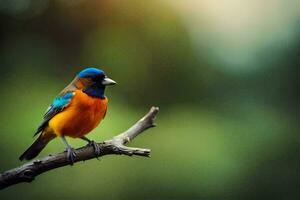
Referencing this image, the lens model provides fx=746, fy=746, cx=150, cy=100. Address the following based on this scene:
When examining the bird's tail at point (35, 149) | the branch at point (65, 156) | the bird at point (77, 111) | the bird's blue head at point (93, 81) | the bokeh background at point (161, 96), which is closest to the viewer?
the branch at point (65, 156)

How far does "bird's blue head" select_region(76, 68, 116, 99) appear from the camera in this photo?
13.0ft

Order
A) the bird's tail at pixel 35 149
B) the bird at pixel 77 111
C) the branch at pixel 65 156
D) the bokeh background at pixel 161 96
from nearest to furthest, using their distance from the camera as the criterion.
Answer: the branch at pixel 65 156
the bird at pixel 77 111
the bird's tail at pixel 35 149
the bokeh background at pixel 161 96

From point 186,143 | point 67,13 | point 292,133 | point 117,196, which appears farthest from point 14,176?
point 292,133

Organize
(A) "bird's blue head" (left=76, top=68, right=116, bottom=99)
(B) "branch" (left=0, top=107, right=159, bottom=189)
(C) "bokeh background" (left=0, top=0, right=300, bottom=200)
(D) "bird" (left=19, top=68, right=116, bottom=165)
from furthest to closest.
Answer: (C) "bokeh background" (left=0, top=0, right=300, bottom=200) < (D) "bird" (left=19, top=68, right=116, bottom=165) < (A) "bird's blue head" (left=76, top=68, right=116, bottom=99) < (B) "branch" (left=0, top=107, right=159, bottom=189)

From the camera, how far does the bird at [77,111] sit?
4.18 metres

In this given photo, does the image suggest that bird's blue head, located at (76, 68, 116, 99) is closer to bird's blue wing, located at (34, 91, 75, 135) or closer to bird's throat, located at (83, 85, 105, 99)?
bird's throat, located at (83, 85, 105, 99)

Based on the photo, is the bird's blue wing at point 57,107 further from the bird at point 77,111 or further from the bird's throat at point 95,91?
the bird's throat at point 95,91

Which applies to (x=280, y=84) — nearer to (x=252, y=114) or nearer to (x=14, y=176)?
(x=252, y=114)

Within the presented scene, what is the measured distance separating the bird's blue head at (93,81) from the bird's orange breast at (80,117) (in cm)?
4

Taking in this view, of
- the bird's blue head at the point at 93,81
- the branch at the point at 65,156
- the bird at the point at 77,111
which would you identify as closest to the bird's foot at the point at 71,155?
the branch at the point at 65,156

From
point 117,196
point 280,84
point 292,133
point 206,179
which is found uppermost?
point 280,84

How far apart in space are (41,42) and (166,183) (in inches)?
107

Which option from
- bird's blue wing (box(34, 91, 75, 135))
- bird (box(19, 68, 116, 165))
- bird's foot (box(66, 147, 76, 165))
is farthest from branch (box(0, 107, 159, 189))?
bird's blue wing (box(34, 91, 75, 135))

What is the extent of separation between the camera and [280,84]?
10578mm
